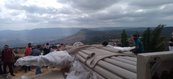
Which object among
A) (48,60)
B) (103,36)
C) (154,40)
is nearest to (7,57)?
(48,60)

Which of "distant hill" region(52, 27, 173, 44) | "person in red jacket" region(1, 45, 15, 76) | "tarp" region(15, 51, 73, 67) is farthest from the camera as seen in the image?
"distant hill" region(52, 27, 173, 44)

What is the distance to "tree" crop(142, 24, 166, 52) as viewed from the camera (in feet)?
81.0

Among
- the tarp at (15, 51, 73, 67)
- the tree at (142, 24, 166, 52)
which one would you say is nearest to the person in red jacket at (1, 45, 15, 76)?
the tarp at (15, 51, 73, 67)

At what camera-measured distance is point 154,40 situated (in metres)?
26.0

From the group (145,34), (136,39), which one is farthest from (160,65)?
(145,34)

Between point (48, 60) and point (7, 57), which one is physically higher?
point (48, 60)

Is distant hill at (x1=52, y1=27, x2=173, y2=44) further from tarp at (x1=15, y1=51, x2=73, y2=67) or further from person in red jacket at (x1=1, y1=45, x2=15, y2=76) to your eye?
person in red jacket at (x1=1, y1=45, x2=15, y2=76)

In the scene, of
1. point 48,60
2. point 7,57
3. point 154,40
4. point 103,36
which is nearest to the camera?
point 48,60

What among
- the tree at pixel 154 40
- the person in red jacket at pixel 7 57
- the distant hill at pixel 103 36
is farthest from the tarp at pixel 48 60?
the tree at pixel 154 40

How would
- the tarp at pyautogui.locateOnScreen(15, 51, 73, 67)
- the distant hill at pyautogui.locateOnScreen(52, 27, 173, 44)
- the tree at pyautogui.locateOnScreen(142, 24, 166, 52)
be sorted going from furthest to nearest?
the distant hill at pyautogui.locateOnScreen(52, 27, 173, 44) < the tree at pyautogui.locateOnScreen(142, 24, 166, 52) < the tarp at pyautogui.locateOnScreen(15, 51, 73, 67)

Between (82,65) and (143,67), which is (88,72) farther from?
(143,67)

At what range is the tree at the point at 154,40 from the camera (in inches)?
972

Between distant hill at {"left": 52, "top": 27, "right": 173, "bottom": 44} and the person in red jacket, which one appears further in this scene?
distant hill at {"left": 52, "top": 27, "right": 173, "bottom": 44}

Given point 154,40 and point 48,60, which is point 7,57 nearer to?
point 48,60
